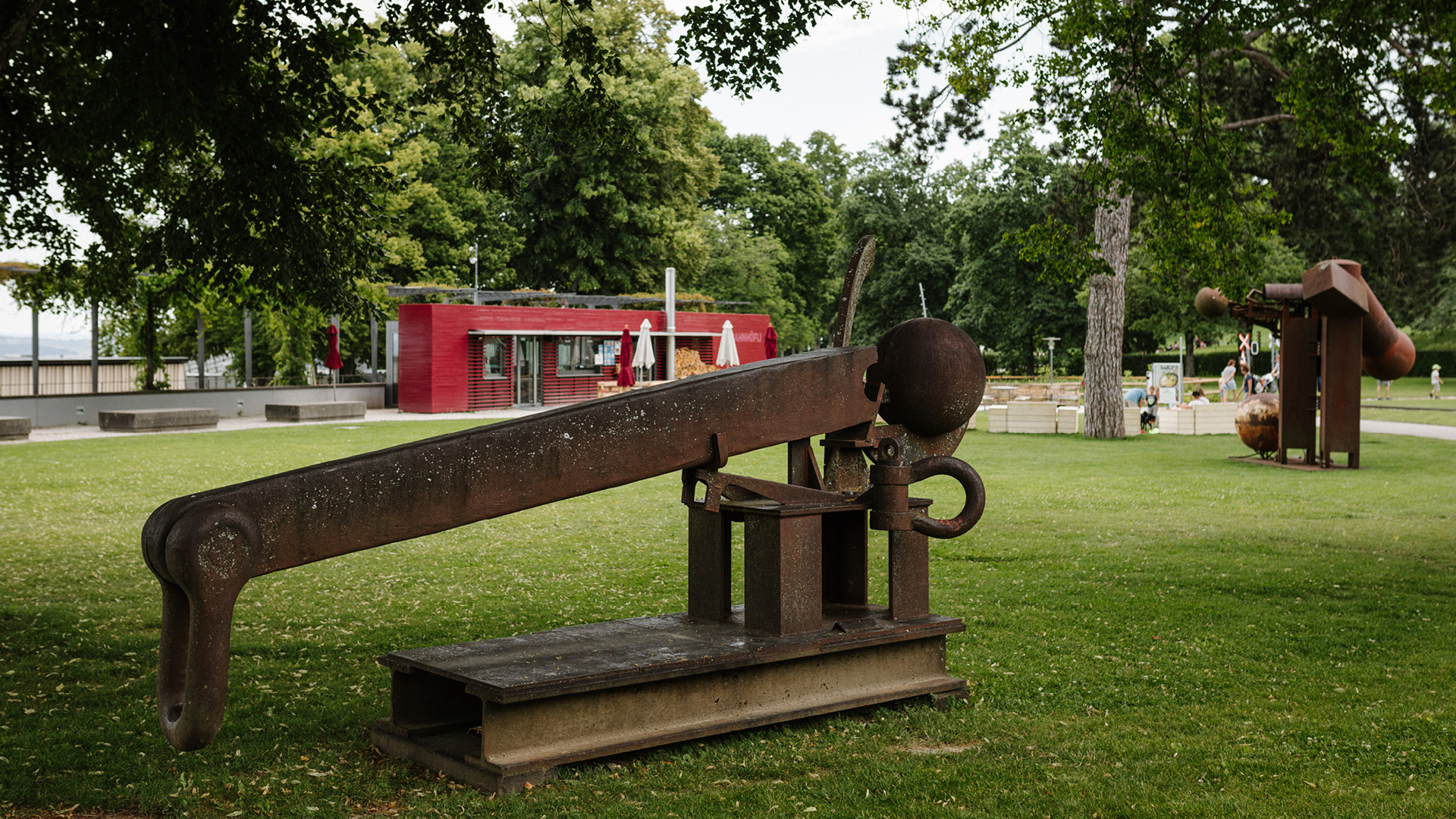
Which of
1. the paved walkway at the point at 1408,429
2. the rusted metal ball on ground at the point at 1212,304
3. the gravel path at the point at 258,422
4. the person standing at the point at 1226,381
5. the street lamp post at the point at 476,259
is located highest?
the street lamp post at the point at 476,259

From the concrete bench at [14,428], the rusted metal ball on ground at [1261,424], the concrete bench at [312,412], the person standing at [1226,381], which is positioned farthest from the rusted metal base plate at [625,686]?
the person standing at [1226,381]

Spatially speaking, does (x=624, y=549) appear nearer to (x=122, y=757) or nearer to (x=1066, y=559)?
(x=1066, y=559)

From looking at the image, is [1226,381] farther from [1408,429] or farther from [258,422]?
[258,422]

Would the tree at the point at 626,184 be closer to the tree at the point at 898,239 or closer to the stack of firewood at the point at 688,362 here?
the stack of firewood at the point at 688,362

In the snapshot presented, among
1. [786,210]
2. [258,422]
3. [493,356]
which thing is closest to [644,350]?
[493,356]

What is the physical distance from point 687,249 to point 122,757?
4706cm

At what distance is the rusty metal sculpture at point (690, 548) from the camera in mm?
4480

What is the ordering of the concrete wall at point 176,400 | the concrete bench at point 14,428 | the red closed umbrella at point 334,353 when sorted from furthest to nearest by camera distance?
1. the red closed umbrella at point 334,353
2. the concrete wall at point 176,400
3. the concrete bench at point 14,428

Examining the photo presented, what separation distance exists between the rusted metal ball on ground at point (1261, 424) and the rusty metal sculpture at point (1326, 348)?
12.7 inches

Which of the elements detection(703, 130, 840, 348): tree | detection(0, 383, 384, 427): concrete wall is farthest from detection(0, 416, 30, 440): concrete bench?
detection(703, 130, 840, 348): tree

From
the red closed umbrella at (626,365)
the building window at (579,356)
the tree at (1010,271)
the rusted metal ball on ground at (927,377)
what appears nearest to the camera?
the rusted metal ball on ground at (927,377)

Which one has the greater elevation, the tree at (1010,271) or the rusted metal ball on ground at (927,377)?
the tree at (1010,271)

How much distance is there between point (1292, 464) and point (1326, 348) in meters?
2.22

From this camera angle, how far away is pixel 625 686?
5.29m
